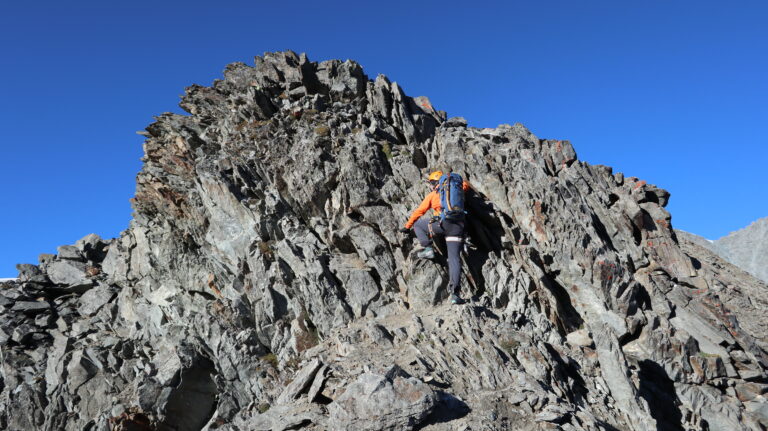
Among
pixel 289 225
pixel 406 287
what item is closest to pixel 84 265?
pixel 289 225

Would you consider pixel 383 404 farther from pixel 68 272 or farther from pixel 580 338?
pixel 68 272

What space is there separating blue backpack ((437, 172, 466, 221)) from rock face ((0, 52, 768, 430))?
2708mm

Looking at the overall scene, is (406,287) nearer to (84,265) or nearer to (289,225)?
(289,225)

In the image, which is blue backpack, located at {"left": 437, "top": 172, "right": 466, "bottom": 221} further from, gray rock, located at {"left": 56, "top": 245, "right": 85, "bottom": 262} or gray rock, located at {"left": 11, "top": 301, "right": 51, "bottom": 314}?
gray rock, located at {"left": 56, "top": 245, "right": 85, "bottom": 262}

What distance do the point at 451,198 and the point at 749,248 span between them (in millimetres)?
53787

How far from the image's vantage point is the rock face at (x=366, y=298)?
560 inches

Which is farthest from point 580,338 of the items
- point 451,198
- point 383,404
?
point 383,404

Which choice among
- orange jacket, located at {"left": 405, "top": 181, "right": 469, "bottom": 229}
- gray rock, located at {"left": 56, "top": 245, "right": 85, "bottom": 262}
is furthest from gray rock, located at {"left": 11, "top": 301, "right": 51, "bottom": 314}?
orange jacket, located at {"left": 405, "top": 181, "right": 469, "bottom": 229}

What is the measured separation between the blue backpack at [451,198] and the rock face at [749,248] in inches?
1715

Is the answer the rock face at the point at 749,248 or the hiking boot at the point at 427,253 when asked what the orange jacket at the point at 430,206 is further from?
the rock face at the point at 749,248

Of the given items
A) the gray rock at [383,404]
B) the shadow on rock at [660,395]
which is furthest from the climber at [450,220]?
the shadow on rock at [660,395]

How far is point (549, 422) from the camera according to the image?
1153 centimetres

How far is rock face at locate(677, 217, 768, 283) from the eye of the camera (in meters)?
49.5

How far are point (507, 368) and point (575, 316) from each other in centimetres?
591
